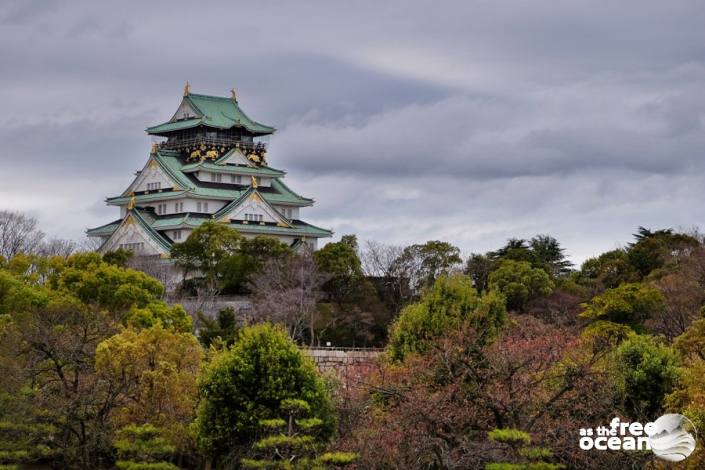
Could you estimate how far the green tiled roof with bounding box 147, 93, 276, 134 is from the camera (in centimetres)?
8256

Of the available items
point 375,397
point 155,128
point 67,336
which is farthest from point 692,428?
point 155,128

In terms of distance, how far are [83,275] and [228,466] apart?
722 inches

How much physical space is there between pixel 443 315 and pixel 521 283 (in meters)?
26.9

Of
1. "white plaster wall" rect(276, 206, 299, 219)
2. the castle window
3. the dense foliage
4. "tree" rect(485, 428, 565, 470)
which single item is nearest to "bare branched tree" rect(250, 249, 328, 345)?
the dense foliage

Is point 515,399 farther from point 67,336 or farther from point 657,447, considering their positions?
point 67,336

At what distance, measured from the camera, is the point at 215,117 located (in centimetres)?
8388

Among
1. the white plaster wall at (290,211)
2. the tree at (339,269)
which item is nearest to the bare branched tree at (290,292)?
the tree at (339,269)

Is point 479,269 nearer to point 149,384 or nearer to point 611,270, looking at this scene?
point 611,270

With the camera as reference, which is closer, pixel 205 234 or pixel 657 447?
pixel 657 447

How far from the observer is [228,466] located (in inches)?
1165

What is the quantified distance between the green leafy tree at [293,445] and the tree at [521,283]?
3131cm

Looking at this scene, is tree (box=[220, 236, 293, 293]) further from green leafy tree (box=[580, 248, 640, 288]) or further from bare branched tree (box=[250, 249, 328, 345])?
green leafy tree (box=[580, 248, 640, 288])

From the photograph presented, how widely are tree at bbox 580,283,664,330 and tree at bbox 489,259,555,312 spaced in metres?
10.6

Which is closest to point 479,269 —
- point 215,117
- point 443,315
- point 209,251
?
point 209,251
